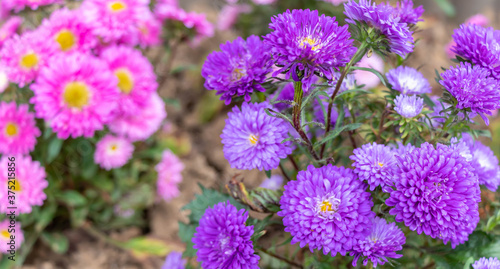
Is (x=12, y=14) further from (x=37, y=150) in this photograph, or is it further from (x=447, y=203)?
(x=447, y=203)

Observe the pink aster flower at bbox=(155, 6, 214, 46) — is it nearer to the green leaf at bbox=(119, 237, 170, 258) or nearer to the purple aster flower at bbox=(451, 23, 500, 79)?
the green leaf at bbox=(119, 237, 170, 258)

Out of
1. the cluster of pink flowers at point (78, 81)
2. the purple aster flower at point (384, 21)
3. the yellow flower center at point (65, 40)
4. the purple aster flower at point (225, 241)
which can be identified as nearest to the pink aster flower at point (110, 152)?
the cluster of pink flowers at point (78, 81)

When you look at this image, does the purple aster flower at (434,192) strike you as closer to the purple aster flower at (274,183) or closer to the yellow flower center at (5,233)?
the purple aster flower at (274,183)

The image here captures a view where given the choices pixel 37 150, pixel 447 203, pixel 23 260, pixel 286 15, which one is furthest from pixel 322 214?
pixel 23 260

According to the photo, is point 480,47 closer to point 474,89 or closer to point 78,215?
point 474,89

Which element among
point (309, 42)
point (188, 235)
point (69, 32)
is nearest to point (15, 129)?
point (69, 32)

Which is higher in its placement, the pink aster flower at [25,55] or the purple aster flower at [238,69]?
the purple aster flower at [238,69]
